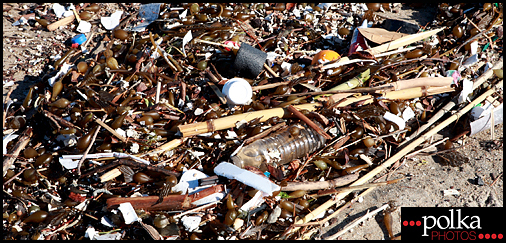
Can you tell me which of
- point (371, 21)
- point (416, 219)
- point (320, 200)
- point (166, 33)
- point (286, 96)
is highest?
point (166, 33)

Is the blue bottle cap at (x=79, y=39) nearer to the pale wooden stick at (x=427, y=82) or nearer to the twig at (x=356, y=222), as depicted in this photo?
the twig at (x=356, y=222)

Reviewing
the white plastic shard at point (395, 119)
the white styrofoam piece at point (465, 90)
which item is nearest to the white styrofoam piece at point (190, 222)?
the white plastic shard at point (395, 119)

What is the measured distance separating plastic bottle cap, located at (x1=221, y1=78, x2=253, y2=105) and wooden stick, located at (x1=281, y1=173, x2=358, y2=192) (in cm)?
91

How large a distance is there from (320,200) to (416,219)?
2.71ft

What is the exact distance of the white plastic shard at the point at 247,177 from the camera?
271cm

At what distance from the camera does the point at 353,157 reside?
127 inches

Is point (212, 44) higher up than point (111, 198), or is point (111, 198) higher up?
point (212, 44)

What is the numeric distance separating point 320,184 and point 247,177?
675mm

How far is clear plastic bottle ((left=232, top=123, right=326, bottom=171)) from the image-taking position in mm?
2980

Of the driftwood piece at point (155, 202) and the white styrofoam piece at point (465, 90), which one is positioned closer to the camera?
the driftwood piece at point (155, 202)

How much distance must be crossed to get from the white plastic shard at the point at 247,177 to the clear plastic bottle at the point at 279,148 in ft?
0.36

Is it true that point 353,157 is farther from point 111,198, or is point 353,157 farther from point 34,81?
point 34,81

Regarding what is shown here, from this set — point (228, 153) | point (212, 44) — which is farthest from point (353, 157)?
point (212, 44)

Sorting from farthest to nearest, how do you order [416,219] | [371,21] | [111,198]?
[371,21]
[416,219]
[111,198]
